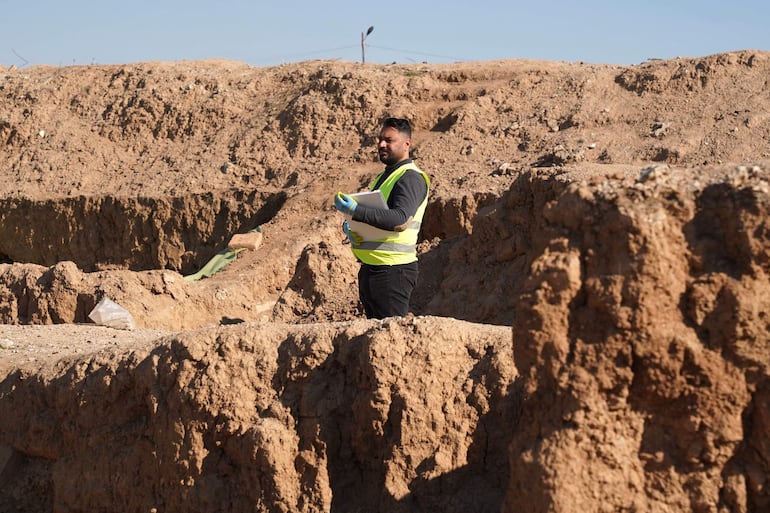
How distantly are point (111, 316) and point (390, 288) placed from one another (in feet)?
14.0

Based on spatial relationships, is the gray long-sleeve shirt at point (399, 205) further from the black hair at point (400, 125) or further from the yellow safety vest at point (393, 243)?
the black hair at point (400, 125)

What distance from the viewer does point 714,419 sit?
3.47 meters

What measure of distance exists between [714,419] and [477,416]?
142 cm

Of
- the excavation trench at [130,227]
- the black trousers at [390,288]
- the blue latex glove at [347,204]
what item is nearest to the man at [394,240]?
the black trousers at [390,288]

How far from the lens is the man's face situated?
6.29 metres

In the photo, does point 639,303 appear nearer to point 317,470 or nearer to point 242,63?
point 317,470

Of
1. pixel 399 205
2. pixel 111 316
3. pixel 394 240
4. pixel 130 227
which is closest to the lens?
pixel 399 205

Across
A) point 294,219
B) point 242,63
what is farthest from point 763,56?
point 242,63

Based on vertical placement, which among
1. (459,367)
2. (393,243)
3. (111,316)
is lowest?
(111,316)

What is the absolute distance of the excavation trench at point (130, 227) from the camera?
51.5 feet

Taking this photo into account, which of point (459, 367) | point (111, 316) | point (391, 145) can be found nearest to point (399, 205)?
point (391, 145)

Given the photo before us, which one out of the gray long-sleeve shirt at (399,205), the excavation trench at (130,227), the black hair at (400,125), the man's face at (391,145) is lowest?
the excavation trench at (130,227)

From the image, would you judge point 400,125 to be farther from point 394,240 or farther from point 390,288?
point 390,288

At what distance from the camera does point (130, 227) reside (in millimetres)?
16703
